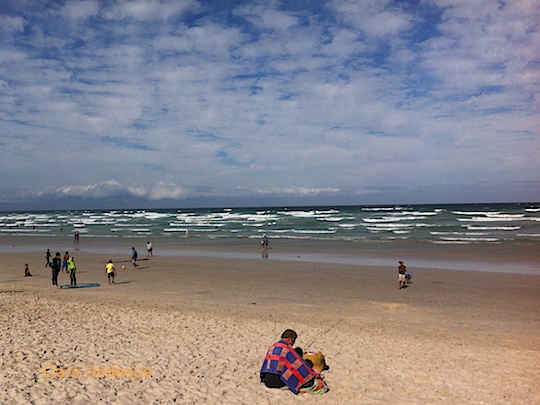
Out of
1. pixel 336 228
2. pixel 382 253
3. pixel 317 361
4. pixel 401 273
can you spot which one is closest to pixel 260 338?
pixel 317 361

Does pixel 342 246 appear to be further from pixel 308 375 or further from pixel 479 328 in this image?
pixel 308 375

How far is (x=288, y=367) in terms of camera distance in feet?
26.7

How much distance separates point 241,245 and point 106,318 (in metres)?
27.4

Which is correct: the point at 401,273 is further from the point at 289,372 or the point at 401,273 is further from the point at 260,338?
the point at 289,372

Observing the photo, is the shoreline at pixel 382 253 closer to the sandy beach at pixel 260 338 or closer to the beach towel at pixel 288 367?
the sandy beach at pixel 260 338

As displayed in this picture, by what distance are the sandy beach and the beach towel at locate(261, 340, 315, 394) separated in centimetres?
26

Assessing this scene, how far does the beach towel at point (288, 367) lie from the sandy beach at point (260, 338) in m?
0.26

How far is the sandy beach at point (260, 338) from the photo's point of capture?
802cm

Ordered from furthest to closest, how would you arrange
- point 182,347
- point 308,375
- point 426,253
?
point 426,253 < point 182,347 < point 308,375

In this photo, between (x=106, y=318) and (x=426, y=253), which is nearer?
(x=106, y=318)

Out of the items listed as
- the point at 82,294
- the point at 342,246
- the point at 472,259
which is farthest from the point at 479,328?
the point at 342,246

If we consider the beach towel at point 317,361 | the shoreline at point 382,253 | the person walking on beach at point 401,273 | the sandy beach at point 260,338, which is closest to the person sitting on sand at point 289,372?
the sandy beach at point 260,338

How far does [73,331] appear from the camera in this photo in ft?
37.5

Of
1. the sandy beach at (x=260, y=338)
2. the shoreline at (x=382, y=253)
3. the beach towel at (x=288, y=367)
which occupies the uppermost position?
the beach towel at (x=288, y=367)
